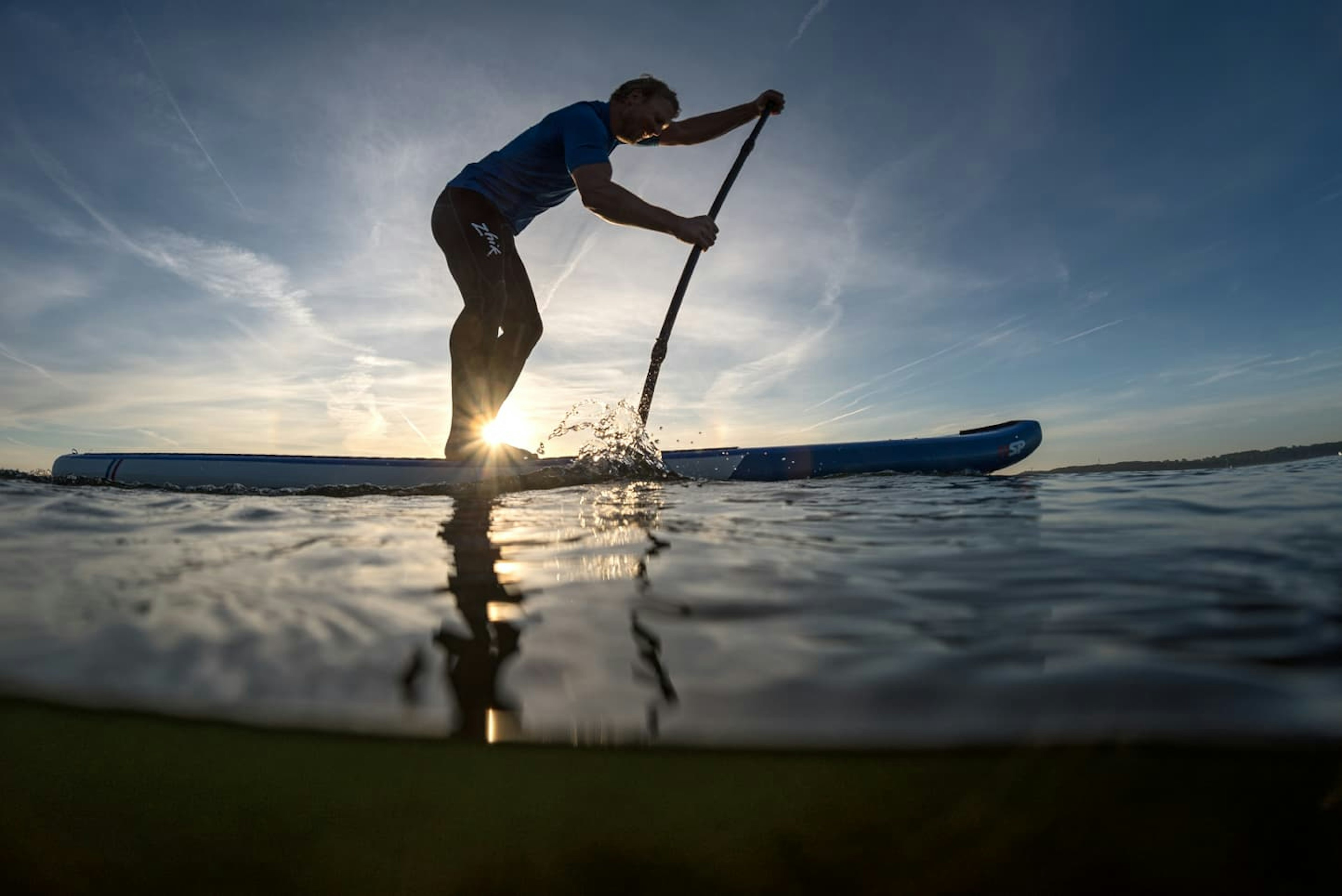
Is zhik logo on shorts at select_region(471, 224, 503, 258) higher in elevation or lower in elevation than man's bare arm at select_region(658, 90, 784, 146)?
lower

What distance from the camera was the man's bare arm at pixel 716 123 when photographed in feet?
19.8

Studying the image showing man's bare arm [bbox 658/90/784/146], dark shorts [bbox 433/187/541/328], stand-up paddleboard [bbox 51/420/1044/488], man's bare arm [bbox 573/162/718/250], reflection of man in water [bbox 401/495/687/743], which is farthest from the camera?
man's bare arm [bbox 658/90/784/146]

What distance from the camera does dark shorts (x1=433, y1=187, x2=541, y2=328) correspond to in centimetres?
494

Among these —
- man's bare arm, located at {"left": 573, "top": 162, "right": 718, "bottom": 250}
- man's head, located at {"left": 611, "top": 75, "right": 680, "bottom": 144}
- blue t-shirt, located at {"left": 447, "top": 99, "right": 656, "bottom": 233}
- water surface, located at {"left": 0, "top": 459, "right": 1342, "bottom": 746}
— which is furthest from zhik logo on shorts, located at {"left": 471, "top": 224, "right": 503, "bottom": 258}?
water surface, located at {"left": 0, "top": 459, "right": 1342, "bottom": 746}

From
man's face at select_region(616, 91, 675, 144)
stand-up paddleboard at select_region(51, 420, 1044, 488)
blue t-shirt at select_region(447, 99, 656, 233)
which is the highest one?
man's face at select_region(616, 91, 675, 144)

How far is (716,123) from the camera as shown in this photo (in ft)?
20.4

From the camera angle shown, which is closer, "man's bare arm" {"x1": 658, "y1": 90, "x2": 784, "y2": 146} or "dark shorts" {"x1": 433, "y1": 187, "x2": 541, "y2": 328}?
"dark shorts" {"x1": 433, "y1": 187, "x2": 541, "y2": 328}

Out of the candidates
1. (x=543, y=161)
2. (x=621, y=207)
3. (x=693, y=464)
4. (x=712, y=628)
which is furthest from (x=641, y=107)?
(x=712, y=628)

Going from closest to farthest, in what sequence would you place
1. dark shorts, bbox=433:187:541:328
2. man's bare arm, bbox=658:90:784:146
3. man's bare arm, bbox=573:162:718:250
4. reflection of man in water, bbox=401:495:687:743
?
reflection of man in water, bbox=401:495:687:743, man's bare arm, bbox=573:162:718:250, dark shorts, bbox=433:187:541:328, man's bare arm, bbox=658:90:784:146

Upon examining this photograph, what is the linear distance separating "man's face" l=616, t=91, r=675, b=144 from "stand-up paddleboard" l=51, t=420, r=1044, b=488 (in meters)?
2.92

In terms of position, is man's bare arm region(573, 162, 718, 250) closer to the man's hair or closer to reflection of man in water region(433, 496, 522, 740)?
the man's hair

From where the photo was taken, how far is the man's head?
5016mm

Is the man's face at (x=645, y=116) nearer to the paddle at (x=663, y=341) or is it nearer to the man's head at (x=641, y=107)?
the man's head at (x=641, y=107)

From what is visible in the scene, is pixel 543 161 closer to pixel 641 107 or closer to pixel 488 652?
pixel 641 107
